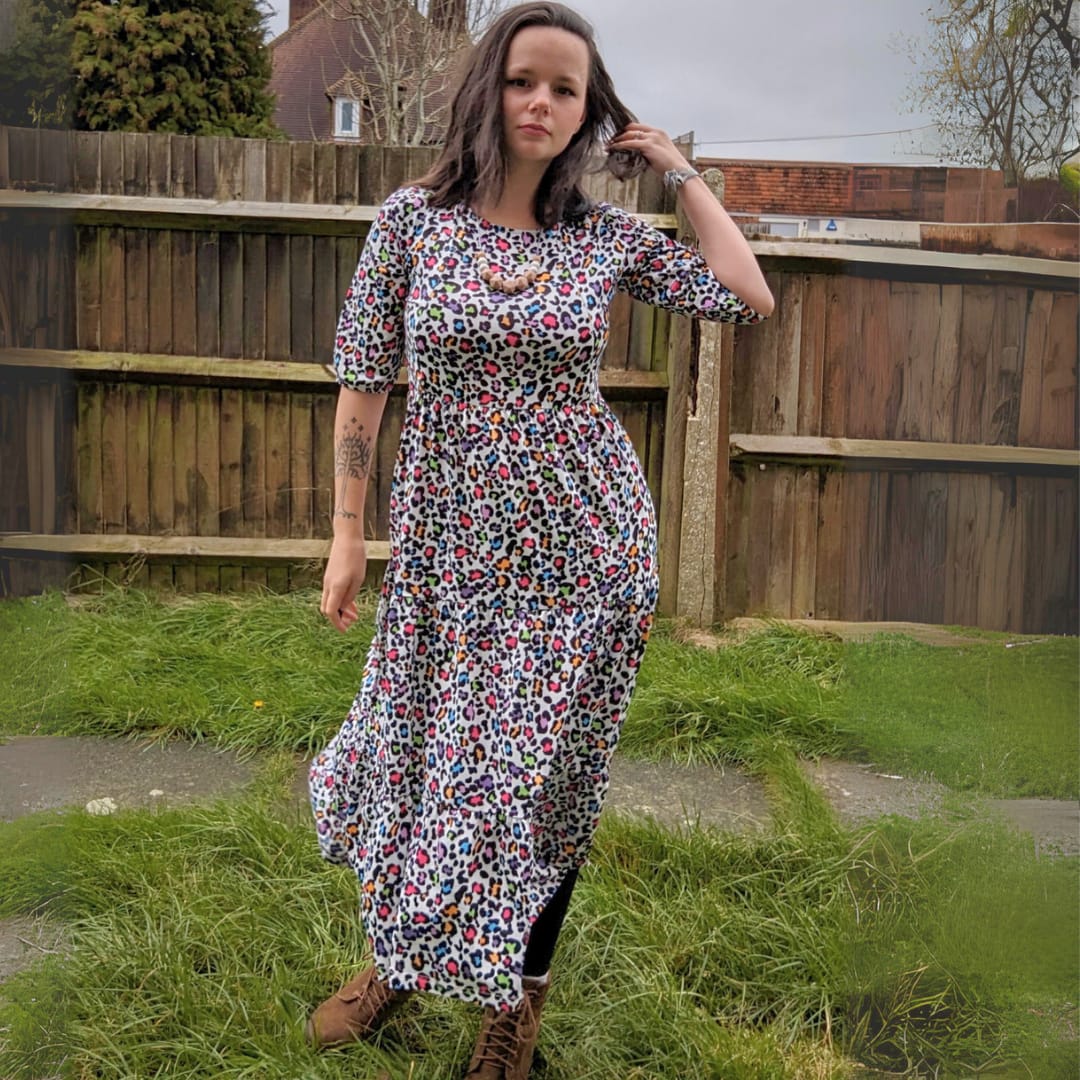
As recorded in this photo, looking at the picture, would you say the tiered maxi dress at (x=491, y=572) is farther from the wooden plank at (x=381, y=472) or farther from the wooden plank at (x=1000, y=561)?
the wooden plank at (x=381, y=472)

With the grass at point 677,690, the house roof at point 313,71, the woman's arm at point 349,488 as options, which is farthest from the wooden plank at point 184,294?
the house roof at point 313,71

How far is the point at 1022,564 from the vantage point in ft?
3.70

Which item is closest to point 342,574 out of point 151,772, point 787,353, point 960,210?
point 960,210

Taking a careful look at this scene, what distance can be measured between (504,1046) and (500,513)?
93 cm

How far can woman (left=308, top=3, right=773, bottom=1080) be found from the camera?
1981mm

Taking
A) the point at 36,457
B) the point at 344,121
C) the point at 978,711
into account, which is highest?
the point at 344,121

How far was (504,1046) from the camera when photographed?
84.0 inches

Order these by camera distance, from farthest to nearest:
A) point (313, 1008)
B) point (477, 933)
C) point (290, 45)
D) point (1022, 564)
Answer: point (290, 45)
point (313, 1008)
point (477, 933)
point (1022, 564)

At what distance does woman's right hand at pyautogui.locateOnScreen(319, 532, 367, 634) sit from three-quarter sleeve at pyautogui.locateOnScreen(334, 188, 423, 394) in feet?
0.91

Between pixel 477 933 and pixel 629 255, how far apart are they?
3.83 feet

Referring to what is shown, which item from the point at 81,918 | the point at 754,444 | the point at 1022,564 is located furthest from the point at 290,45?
the point at 1022,564

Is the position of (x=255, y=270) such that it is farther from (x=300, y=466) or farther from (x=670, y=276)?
(x=670, y=276)

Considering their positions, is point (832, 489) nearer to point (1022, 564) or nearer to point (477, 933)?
point (477, 933)

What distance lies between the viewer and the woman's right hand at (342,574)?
2.18 meters
